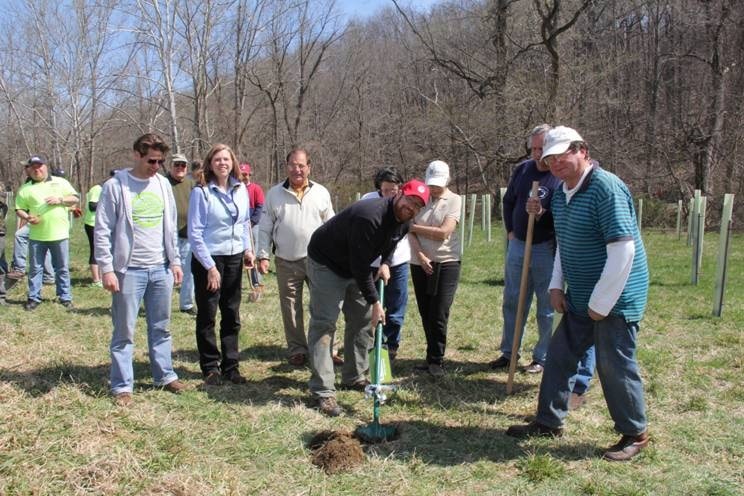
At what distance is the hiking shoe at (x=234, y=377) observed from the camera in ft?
16.7

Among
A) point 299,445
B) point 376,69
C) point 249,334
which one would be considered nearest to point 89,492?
point 299,445

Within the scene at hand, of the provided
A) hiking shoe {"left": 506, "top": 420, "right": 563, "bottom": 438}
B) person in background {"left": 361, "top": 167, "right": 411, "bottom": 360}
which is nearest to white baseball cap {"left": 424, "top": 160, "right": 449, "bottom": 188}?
person in background {"left": 361, "top": 167, "right": 411, "bottom": 360}

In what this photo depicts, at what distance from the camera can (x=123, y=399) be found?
4336 mm

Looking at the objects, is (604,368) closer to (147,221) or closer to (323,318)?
(323,318)

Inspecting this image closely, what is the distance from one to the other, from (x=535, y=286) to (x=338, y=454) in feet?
7.54

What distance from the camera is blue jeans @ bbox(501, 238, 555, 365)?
493 centimetres

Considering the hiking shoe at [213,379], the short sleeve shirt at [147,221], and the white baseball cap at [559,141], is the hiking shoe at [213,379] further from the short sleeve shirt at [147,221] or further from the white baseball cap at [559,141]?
the white baseball cap at [559,141]

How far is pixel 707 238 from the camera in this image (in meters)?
17.9

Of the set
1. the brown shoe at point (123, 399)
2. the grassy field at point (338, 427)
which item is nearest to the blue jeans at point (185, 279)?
the grassy field at point (338, 427)

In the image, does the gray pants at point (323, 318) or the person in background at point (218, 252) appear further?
the person in background at point (218, 252)

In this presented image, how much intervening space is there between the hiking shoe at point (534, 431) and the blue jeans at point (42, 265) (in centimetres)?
627

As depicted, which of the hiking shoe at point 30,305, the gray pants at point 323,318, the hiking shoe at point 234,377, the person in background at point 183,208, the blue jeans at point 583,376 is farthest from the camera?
the hiking shoe at point 30,305

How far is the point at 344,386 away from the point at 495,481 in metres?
1.78

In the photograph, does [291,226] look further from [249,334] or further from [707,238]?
[707,238]
